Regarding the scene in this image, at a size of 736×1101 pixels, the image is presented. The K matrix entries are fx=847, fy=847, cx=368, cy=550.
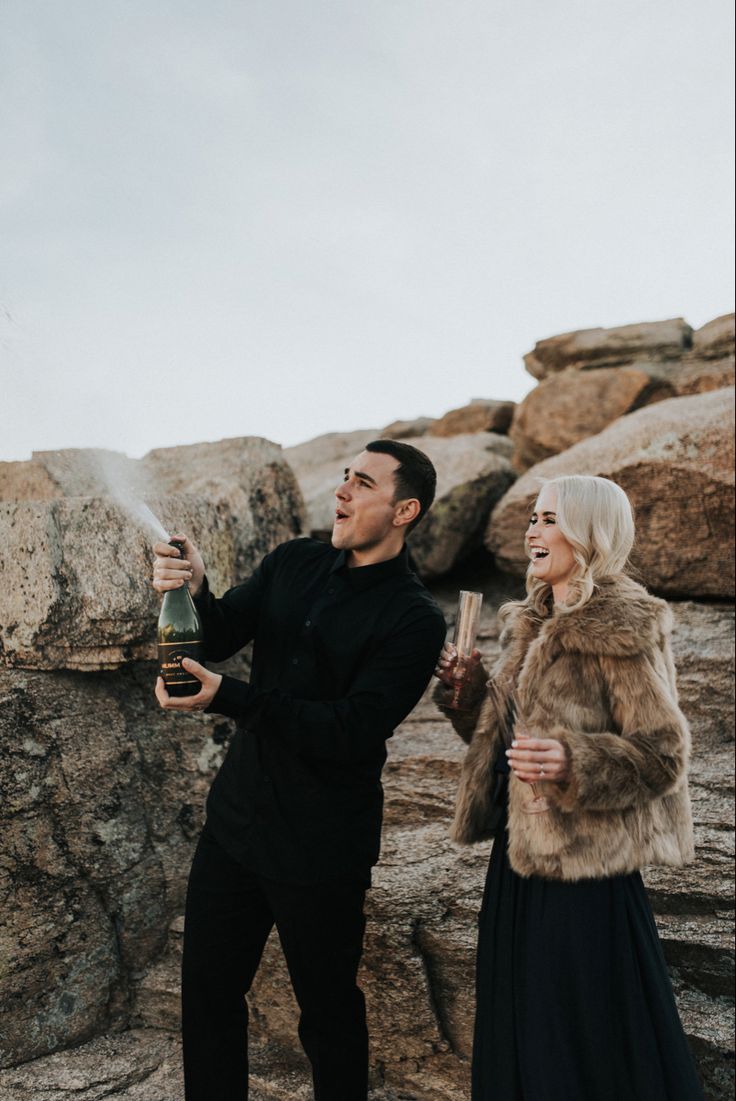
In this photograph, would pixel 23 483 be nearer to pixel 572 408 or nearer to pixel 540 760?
pixel 540 760

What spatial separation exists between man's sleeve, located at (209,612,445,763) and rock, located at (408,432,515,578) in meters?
4.96

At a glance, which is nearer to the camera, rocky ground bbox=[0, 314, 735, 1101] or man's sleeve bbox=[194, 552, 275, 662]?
man's sleeve bbox=[194, 552, 275, 662]

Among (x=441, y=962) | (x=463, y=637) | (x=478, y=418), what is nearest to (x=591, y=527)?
(x=463, y=637)

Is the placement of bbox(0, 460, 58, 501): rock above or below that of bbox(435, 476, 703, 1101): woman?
above

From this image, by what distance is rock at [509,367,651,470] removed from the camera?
30.0 feet

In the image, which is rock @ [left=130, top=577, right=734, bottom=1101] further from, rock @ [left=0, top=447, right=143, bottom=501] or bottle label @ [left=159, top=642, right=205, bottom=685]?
rock @ [left=0, top=447, right=143, bottom=501]

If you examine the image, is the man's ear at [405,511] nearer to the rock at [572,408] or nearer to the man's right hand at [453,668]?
the man's right hand at [453,668]

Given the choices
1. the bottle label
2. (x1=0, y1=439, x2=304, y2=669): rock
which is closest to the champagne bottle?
the bottle label

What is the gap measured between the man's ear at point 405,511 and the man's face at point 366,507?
0.07 ft

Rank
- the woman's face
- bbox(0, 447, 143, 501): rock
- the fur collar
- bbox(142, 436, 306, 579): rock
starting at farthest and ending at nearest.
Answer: bbox(142, 436, 306, 579): rock → bbox(0, 447, 143, 501): rock → the woman's face → the fur collar

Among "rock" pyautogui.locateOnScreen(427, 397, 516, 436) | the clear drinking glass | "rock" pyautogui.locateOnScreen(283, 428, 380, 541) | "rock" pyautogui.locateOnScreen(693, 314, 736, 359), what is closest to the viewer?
the clear drinking glass

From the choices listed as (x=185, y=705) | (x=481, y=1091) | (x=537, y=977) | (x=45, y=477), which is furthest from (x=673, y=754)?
(x=45, y=477)

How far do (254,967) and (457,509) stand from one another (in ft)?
18.2

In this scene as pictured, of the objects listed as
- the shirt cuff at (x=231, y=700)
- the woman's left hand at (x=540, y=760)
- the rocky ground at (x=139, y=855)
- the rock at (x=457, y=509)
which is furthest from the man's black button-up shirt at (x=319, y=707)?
the rock at (x=457, y=509)
